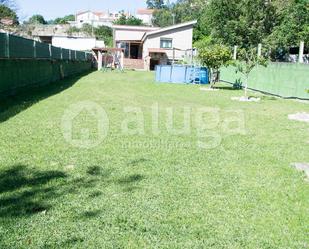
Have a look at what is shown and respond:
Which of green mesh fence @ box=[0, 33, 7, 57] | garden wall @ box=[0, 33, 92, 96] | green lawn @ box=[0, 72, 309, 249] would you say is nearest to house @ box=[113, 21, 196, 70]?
garden wall @ box=[0, 33, 92, 96]

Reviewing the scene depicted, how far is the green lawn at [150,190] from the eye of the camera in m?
3.58

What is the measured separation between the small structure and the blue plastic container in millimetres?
18165

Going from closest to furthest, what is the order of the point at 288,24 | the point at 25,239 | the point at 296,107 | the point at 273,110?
the point at 25,239 < the point at 273,110 < the point at 296,107 < the point at 288,24

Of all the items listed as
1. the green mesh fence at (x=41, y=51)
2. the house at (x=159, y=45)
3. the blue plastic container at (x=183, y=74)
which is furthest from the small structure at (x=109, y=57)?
the green mesh fence at (x=41, y=51)

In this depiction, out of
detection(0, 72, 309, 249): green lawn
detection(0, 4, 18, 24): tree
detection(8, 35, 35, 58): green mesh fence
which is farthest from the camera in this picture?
detection(0, 4, 18, 24): tree

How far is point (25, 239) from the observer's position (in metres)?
3.41

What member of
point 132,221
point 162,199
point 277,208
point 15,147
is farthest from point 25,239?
point 15,147

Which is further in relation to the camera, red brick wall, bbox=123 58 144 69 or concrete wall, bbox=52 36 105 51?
concrete wall, bbox=52 36 105 51

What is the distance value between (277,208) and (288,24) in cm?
3356

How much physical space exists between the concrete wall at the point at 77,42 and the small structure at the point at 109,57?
15130 mm

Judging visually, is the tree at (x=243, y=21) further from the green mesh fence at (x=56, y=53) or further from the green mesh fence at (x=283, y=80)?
the green mesh fence at (x=56, y=53)

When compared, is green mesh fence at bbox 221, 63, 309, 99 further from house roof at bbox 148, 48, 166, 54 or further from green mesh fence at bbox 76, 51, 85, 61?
house roof at bbox 148, 48, 166, 54

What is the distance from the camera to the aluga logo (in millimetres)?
7531

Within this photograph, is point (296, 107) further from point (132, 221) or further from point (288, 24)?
point (288, 24)
